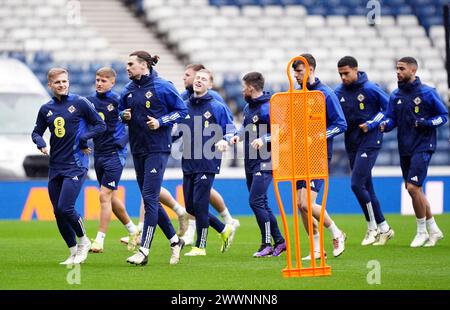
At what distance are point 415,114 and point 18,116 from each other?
36.8 ft

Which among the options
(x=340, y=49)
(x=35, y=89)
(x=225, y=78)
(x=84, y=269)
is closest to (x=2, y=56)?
(x=35, y=89)

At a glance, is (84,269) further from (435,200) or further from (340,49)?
(340,49)

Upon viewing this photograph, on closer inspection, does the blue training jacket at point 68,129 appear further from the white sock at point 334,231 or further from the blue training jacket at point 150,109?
the white sock at point 334,231

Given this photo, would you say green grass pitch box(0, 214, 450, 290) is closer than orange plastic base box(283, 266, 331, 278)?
Yes

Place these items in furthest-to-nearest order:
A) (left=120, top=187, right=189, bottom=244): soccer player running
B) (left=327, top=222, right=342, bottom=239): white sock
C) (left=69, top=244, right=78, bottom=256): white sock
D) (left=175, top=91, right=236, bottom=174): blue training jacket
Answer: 1. (left=120, top=187, right=189, bottom=244): soccer player running
2. (left=175, top=91, right=236, bottom=174): blue training jacket
3. (left=327, top=222, right=342, bottom=239): white sock
4. (left=69, top=244, right=78, bottom=256): white sock

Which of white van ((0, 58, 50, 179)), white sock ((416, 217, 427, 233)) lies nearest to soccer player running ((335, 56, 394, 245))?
white sock ((416, 217, 427, 233))

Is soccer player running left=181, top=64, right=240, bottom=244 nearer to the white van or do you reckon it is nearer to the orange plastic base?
the orange plastic base

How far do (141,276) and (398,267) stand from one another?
2.84m

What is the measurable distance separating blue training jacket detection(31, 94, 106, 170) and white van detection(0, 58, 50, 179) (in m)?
9.74

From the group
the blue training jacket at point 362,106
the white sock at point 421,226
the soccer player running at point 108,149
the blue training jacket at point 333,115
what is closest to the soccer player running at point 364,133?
the blue training jacket at point 362,106

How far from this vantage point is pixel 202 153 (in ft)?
44.9

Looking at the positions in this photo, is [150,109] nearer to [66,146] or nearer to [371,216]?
[66,146]

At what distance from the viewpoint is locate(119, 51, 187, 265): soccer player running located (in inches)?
474

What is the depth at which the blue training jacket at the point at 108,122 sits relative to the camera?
14.6 metres
